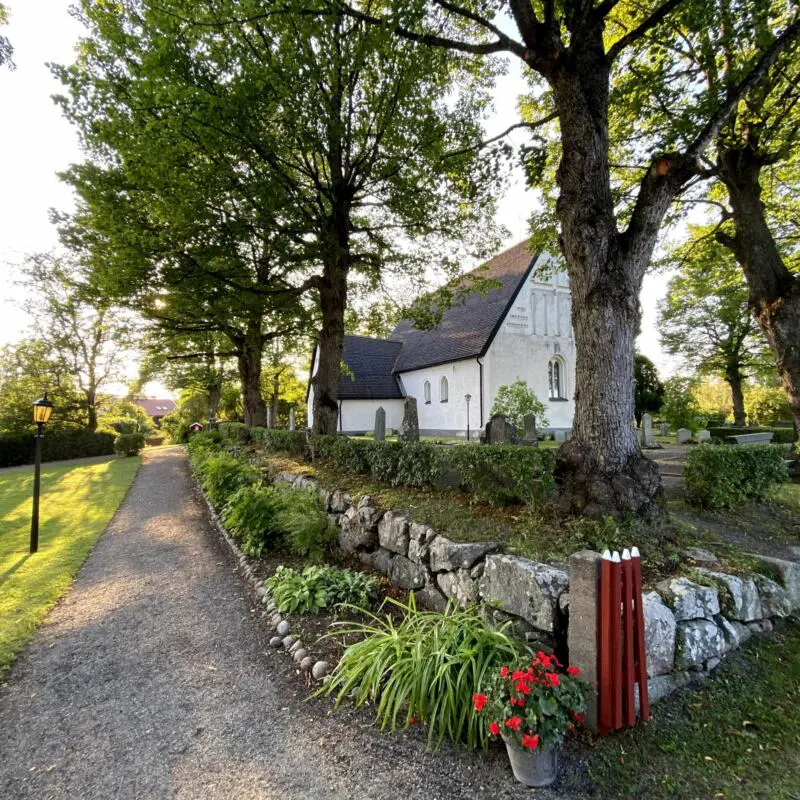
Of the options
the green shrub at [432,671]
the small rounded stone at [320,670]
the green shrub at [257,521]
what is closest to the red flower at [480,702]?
the green shrub at [432,671]

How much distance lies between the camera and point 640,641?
8.98 ft

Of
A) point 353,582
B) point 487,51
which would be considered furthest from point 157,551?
point 487,51

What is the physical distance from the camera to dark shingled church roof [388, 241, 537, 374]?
20859 mm

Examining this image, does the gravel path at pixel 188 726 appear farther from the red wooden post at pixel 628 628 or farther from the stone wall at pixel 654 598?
the stone wall at pixel 654 598

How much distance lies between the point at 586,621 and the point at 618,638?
195 millimetres

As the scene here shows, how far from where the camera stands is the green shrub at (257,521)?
6.43 m

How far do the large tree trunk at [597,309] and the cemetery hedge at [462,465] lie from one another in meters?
0.36

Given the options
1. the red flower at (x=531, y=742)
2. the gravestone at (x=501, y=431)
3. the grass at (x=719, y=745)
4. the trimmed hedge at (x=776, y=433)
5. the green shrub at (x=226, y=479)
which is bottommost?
the grass at (x=719, y=745)

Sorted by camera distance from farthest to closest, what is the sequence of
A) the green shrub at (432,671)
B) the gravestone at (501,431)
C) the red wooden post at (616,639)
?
the gravestone at (501,431) < the green shrub at (432,671) < the red wooden post at (616,639)

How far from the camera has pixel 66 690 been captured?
3486 millimetres

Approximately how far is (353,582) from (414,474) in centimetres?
185

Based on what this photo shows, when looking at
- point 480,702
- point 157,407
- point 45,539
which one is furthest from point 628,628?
point 157,407

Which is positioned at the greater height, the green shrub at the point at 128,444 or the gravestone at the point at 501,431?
the gravestone at the point at 501,431

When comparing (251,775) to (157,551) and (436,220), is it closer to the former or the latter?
(157,551)
